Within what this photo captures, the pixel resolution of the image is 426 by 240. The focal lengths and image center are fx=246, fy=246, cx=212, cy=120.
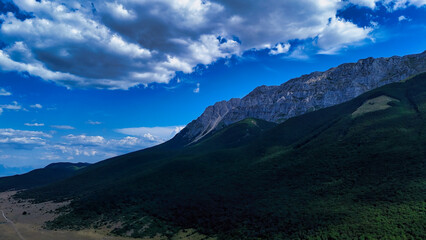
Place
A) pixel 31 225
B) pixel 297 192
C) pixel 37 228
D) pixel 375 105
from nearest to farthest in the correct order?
pixel 297 192 → pixel 37 228 → pixel 31 225 → pixel 375 105

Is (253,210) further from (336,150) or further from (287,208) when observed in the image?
(336,150)

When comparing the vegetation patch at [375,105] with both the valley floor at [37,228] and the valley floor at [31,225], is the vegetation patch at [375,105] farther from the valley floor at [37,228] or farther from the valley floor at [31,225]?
the valley floor at [31,225]

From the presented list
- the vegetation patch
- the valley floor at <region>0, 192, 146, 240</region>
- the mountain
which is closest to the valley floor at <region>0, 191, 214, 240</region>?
the valley floor at <region>0, 192, 146, 240</region>

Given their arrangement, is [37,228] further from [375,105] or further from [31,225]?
[375,105]

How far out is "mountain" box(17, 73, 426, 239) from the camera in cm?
6438

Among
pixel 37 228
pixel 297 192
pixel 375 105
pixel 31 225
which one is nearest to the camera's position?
pixel 297 192

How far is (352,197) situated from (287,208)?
19.8 meters

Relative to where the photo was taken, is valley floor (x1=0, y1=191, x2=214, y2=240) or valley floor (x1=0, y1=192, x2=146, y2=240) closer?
valley floor (x1=0, y1=191, x2=214, y2=240)

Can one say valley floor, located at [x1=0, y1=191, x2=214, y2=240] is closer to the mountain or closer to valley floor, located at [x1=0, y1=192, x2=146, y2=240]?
valley floor, located at [x1=0, y1=192, x2=146, y2=240]

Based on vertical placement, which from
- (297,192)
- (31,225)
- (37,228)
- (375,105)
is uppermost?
(375,105)

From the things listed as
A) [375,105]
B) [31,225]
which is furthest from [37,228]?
[375,105]

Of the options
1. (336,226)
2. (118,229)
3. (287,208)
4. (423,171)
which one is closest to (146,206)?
(118,229)

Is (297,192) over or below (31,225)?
below

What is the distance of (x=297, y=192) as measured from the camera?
91.9m
